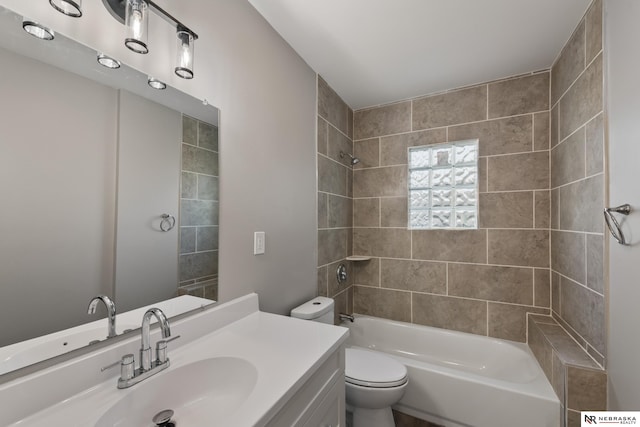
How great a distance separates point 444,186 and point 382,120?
2.73 feet

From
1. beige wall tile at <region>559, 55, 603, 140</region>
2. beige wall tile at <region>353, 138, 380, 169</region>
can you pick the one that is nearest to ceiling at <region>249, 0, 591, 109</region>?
beige wall tile at <region>559, 55, 603, 140</region>

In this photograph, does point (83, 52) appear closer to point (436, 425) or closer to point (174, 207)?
point (174, 207)

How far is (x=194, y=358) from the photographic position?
36.6 inches

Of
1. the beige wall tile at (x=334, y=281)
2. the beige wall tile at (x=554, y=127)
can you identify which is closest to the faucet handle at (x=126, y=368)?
the beige wall tile at (x=334, y=281)

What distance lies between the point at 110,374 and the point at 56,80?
0.85m

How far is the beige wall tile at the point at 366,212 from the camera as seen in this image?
2520 millimetres

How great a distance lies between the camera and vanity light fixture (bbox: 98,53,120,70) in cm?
82

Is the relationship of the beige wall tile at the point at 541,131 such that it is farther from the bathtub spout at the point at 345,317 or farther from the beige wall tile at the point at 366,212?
the bathtub spout at the point at 345,317

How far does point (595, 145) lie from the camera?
4.34 feet

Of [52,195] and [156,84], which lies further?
[156,84]

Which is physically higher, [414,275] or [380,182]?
[380,182]

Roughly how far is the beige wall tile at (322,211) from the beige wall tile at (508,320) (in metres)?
1.43

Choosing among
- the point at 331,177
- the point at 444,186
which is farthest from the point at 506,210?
the point at 331,177

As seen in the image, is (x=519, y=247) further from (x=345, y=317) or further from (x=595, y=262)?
(x=345, y=317)
